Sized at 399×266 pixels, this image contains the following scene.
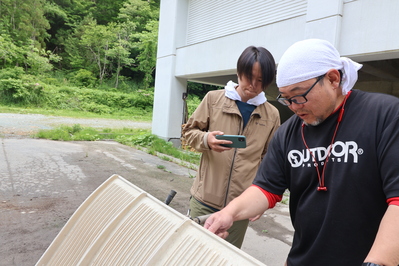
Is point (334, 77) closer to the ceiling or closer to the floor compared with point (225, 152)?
closer to the ceiling

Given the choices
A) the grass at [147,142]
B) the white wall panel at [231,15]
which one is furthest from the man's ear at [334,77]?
the grass at [147,142]

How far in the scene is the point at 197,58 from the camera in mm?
9242

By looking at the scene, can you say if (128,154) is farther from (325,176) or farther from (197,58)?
(325,176)

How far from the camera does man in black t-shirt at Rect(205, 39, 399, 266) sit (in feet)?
3.58

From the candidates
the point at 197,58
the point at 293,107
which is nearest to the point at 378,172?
the point at 293,107

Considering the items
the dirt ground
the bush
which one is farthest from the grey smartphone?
the bush

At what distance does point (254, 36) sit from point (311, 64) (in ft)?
21.6

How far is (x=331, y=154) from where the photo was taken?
1224 mm

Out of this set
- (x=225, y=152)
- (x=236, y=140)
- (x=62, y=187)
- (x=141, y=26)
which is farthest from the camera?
(x=141, y=26)

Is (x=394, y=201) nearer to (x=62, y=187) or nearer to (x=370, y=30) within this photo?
(x=370, y=30)

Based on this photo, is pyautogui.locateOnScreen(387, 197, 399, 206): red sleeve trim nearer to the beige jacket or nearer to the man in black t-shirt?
the man in black t-shirt

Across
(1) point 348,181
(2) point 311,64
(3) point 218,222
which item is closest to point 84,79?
(3) point 218,222

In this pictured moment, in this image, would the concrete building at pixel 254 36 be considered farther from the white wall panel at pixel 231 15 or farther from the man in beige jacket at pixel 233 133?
the man in beige jacket at pixel 233 133

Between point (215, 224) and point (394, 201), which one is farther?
point (215, 224)
